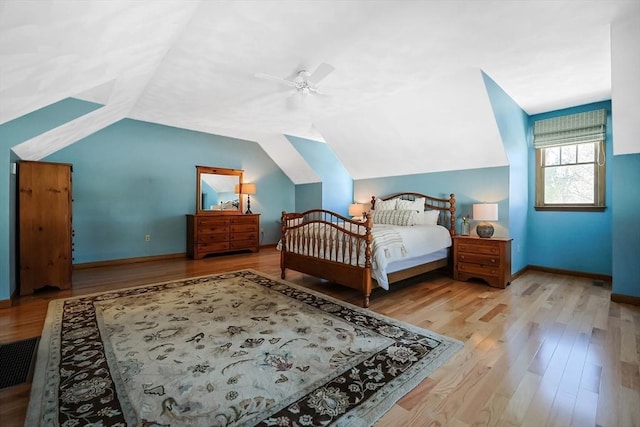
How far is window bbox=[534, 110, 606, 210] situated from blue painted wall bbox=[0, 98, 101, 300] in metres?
6.59

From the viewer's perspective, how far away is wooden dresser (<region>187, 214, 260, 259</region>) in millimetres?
5684

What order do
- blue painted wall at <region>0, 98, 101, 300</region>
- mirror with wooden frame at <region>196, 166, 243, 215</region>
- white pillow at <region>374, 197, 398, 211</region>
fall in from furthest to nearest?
mirror with wooden frame at <region>196, 166, 243, 215</region>, white pillow at <region>374, 197, 398, 211</region>, blue painted wall at <region>0, 98, 101, 300</region>

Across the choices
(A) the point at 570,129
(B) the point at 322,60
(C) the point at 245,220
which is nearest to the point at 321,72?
(B) the point at 322,60

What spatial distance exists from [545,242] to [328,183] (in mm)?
4274

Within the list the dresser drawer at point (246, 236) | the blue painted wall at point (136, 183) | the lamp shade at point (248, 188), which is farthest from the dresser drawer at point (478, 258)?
the blue painted wall at point (136, 183)

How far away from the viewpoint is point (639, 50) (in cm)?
250

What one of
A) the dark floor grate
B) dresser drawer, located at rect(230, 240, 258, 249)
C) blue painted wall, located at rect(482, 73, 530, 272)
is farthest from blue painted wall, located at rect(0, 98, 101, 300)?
blue painted wall, located at rect(482, 73, 530, 272)

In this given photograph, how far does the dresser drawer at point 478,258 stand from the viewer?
389 centimetres

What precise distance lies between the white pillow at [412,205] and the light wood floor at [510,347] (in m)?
1.24

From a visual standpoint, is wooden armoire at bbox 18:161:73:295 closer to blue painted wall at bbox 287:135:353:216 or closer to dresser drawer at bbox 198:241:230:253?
dresser drawer at bbox 198:241:230:253

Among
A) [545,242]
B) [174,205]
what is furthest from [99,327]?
[545,242]

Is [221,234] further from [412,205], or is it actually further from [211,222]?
[412,205]

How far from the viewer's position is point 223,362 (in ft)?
6.40

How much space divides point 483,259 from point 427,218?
1.02 meters
